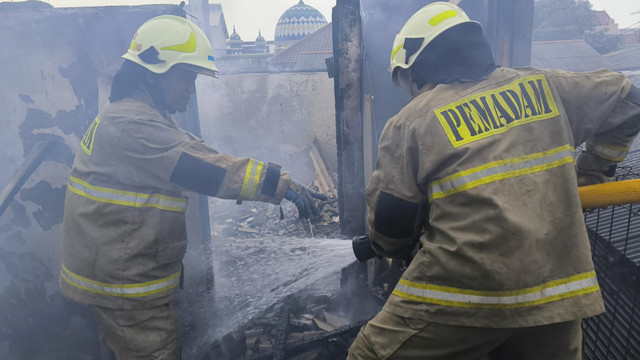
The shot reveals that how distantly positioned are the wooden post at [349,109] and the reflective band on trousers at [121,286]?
1.96m

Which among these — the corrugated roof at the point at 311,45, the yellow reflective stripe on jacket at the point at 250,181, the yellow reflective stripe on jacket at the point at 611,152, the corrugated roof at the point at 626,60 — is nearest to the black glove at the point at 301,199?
the yellow reflective stripe on jacket at the point at 250,181

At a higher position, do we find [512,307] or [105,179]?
[105,179]

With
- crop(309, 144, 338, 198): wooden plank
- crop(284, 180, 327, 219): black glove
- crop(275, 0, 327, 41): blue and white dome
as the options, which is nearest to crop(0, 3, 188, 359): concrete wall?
crop(284, 180, 327, 219): black glove

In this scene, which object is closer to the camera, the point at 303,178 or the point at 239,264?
the point at 239,264

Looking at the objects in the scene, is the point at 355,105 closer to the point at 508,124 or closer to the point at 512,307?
the point at 508,124

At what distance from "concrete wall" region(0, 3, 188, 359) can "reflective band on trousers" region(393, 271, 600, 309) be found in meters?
3.02

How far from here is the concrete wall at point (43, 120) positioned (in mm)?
3277

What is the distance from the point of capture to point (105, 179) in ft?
8.44

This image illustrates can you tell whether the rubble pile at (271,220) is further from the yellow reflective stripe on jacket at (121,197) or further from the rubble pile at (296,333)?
the yellow reflective stripe on jacket at (121,197)

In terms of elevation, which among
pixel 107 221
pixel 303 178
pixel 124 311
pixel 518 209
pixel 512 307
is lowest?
pixel 303 178

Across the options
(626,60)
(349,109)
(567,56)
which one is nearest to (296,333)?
(349,109)

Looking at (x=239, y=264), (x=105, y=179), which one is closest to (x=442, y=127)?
(x=105, y=179)

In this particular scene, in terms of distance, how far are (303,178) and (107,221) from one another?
9814 mm

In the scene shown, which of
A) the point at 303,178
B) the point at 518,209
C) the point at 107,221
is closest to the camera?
the point at 518,209
